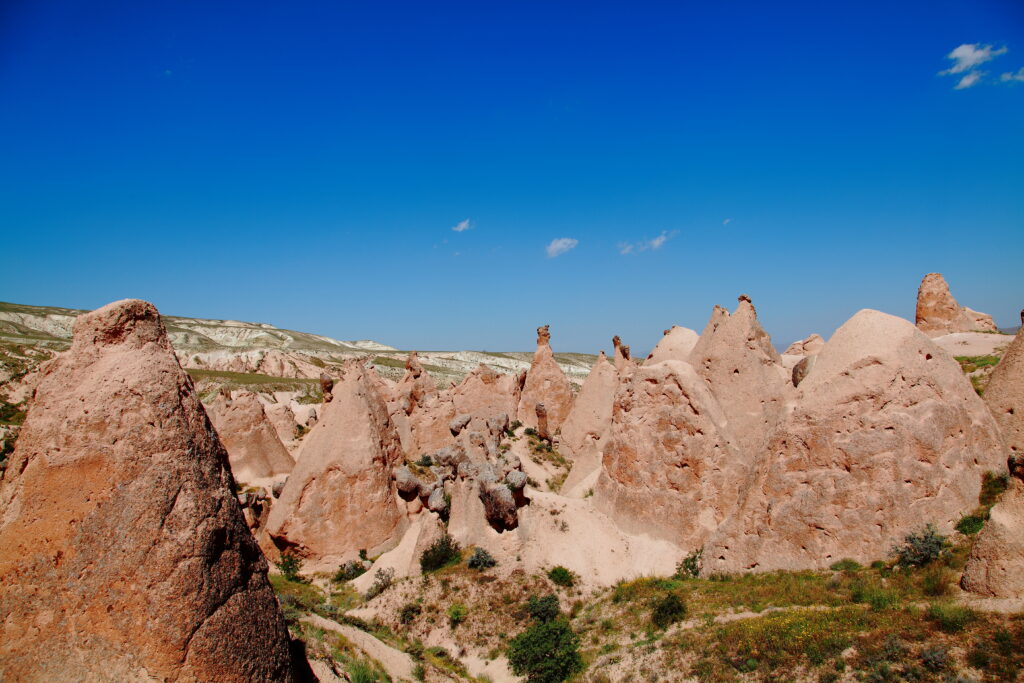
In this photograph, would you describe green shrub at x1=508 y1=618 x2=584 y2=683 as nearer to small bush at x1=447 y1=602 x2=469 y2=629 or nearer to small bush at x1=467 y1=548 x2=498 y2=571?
small bush at x1=447 y1=602 x2=469 y2=629

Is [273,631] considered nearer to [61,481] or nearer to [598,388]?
[61,481]

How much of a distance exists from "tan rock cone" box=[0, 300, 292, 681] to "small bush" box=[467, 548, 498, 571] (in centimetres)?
1032

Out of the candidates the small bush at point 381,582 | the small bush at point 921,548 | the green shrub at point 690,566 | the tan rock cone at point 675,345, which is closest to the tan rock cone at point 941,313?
the tan rock cone at point 675,345

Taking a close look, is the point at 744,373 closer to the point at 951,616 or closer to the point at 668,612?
the point at 668,612

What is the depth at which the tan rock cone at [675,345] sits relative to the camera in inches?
920

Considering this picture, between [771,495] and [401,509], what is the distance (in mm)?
12298

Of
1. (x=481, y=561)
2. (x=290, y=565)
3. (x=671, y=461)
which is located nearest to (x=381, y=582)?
(x=481, y=561)

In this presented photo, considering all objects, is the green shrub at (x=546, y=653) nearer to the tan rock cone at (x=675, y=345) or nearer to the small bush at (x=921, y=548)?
the small bush at (x=921, y=548)

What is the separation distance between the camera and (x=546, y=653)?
12.3 meters

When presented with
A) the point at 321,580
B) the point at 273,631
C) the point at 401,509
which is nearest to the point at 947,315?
the point at 401,509

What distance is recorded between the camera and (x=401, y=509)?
1948 cm

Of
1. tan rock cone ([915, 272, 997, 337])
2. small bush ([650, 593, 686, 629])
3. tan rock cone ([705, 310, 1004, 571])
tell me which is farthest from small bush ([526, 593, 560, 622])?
tan rock cone ([915, 272, 997, 337])

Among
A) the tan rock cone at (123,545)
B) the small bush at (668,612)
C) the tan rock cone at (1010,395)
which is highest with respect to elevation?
the tan rock cone at (1010,395)

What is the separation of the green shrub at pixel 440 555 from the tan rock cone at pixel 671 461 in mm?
4992
